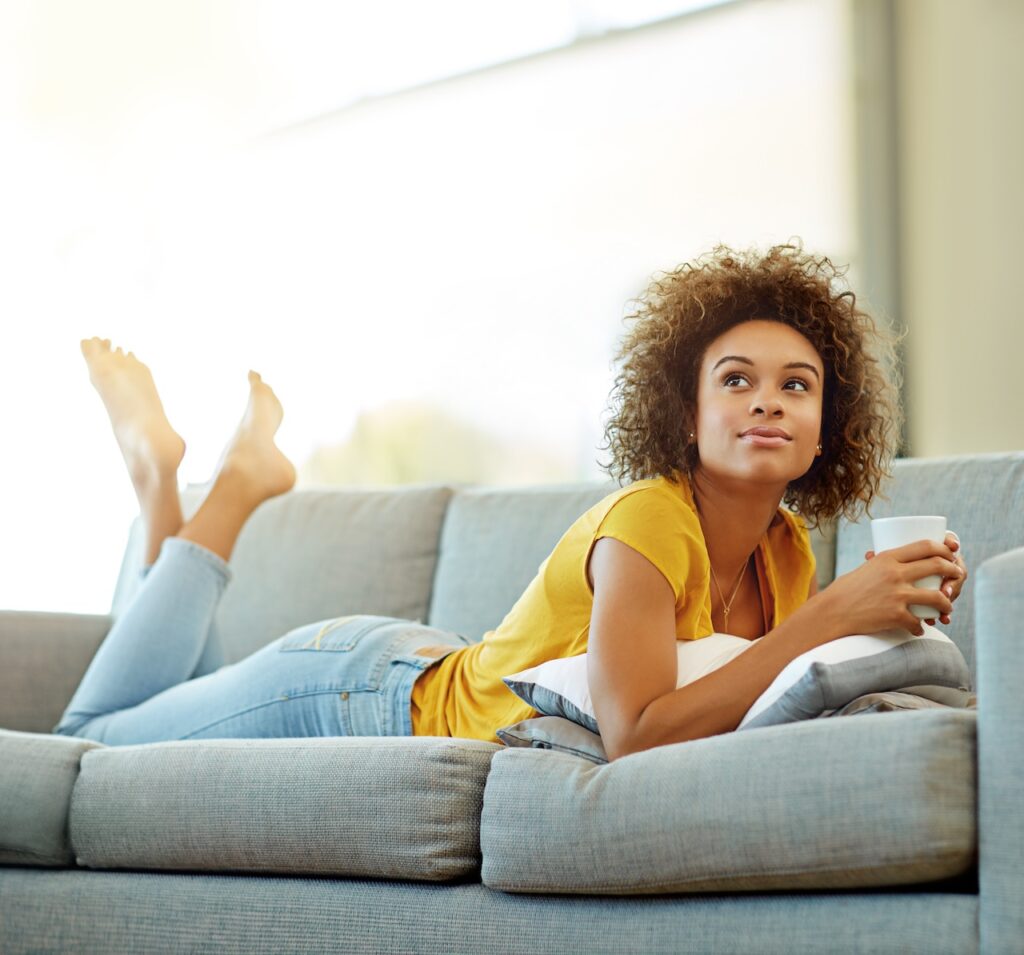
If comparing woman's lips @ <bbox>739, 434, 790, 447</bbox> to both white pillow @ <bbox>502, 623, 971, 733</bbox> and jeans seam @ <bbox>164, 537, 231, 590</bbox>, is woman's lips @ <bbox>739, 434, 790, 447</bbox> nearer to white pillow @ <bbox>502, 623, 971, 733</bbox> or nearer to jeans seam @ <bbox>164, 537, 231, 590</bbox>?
white pillow @ <bbox>502, 623, 971, 733</bbox>

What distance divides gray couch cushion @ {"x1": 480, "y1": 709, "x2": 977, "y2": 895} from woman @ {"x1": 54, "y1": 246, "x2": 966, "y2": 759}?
12 cm

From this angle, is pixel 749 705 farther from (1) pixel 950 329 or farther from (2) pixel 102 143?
(2) pixel 102 143

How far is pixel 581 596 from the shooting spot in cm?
154

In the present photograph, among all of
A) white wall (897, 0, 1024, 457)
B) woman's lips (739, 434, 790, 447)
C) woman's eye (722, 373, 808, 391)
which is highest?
white wall (897, 0, 1024, 457)

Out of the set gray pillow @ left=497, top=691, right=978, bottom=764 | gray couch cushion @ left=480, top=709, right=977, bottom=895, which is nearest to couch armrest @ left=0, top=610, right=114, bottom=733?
gray pillow @ left=497, top=691, right=978, bottom=764

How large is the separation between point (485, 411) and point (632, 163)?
741mm

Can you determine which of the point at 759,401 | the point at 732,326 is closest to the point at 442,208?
the point at 732,326

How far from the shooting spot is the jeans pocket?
187 centimetres

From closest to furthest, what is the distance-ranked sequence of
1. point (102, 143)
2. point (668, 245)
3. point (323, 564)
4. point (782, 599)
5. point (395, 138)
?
point (782, 599) → point (323, 564) → point (668, 245) → point (395, 138) → point (102, 143)

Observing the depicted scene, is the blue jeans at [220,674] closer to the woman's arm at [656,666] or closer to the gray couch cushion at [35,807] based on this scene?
the gray couch cushion at [35,807]

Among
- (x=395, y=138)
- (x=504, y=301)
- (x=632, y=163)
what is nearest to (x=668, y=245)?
(x=632, y=163)

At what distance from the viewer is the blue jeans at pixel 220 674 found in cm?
181

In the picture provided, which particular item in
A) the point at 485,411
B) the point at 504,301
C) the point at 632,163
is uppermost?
the point at 632,163

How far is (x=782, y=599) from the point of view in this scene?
66.5 inches
